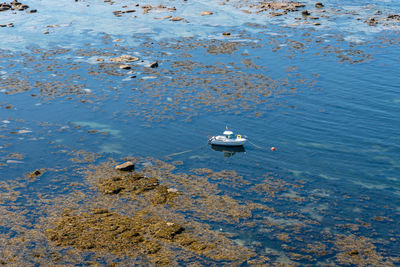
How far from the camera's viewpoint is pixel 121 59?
85188 millimetres

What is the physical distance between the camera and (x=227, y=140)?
176ft

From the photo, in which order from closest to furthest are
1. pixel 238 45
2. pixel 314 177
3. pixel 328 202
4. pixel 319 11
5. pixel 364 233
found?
pixel 364 233 < pixel 328 202 < pixel 314 177 < pixel 238 45 < pixel 319 11

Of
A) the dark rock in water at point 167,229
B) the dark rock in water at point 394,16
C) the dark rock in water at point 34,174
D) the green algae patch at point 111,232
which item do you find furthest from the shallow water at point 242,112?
the green algae patch at point 111,232

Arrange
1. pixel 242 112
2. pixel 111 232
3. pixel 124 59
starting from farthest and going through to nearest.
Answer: pixel 124 59, pixel 242 112, pixel 111 232

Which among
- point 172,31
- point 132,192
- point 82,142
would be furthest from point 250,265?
point 172,31

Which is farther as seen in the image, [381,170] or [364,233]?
[381,170]

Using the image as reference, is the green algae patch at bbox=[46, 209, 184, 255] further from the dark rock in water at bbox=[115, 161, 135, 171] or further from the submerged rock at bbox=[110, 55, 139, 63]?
the submerged rock at bbox=[110, 55, 139, 63]

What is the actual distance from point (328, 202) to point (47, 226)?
84.2 ft

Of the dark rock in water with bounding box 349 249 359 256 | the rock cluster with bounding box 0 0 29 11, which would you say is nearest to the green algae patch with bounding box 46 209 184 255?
the dark rock in water with bounding box 349 249 359 256

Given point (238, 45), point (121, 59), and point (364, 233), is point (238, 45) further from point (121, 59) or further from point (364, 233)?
point (364, 233)

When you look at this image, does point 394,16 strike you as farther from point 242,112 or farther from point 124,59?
point 242,112

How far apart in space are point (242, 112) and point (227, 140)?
9.93m

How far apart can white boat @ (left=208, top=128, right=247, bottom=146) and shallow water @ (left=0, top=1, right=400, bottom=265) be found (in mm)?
1134

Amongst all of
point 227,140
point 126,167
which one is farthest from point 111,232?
point 227,140
